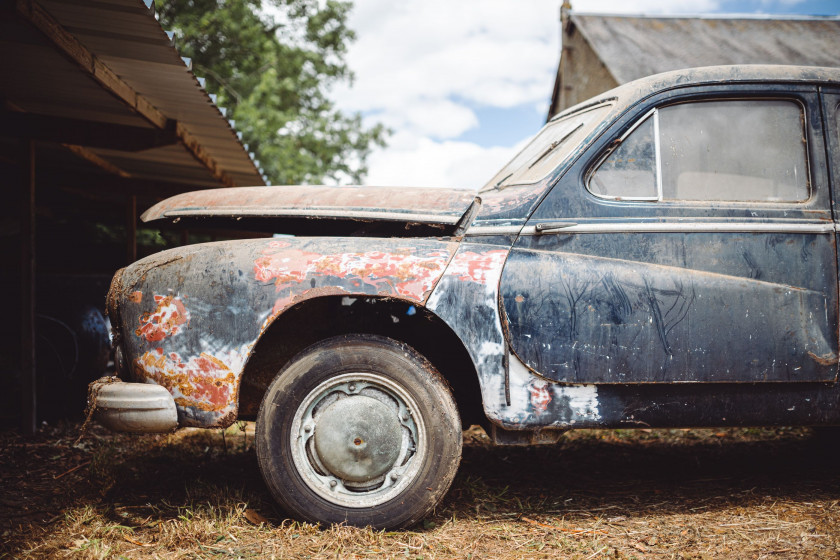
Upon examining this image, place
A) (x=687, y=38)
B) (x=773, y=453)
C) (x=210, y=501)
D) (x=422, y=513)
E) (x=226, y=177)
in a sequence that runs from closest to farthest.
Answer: (x=422, y=513)
(x=210, y=501)
(x=773, y=453)
(x=226, y=177)
(x=687, y=38)

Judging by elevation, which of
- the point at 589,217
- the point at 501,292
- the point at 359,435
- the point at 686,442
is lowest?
the point at 686,442

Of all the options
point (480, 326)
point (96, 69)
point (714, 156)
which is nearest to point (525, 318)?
point (480, 326)

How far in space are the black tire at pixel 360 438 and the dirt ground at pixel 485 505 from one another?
0.11 metres

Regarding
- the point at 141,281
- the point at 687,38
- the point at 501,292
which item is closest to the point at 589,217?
the point at 501,292

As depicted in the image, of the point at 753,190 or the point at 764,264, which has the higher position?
the point at 753,190

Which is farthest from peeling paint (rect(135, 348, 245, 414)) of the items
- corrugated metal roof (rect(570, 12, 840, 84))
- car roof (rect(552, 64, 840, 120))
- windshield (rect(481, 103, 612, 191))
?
corrugated metal roof (rect(570, 12, 840, 84))

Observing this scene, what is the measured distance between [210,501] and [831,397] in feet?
8.87

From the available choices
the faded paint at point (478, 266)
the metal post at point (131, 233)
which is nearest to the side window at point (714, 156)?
the faded paint at point (478, 266)

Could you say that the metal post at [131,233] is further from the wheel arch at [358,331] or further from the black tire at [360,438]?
the black tire at [360,438]

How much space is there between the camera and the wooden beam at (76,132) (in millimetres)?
4227

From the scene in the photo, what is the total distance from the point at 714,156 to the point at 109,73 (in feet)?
11.5

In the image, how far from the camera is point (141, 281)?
2.51 m

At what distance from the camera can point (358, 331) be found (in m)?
2.82

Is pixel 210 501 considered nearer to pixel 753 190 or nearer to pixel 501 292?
pixel 501 292
